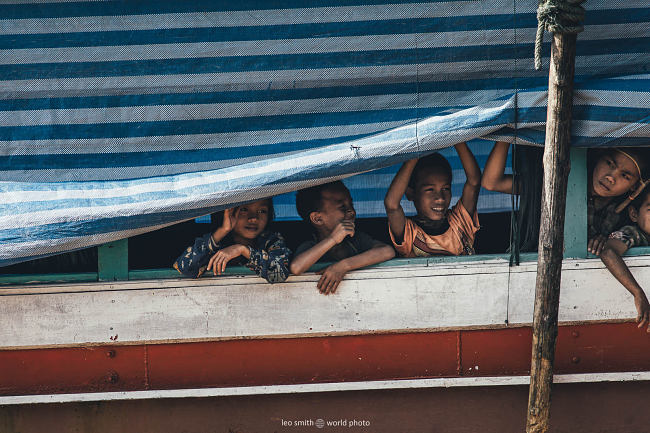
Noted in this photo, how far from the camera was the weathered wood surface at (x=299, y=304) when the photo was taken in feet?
9.79

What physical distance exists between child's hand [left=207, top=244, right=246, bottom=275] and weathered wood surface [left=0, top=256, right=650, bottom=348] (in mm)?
76

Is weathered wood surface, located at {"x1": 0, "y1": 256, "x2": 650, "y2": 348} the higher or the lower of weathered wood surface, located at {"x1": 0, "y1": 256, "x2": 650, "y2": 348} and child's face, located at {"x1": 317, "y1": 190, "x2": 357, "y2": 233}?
the lower

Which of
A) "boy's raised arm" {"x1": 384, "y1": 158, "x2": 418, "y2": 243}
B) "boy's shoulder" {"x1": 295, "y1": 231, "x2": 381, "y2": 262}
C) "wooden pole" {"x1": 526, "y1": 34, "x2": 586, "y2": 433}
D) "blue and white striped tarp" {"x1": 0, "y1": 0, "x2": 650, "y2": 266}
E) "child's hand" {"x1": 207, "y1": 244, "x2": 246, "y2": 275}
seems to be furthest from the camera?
"boy's shoulder" {"x1": 295, "y1": 231, "x2": 381, "y2": 262}

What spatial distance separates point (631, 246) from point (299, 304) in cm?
159

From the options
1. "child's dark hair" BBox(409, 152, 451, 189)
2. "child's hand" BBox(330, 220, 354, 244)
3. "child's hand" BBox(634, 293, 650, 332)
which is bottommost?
"child's hand" BBox(634, 293, 650, 332)

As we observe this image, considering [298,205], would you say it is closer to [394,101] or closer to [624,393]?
[394,101]

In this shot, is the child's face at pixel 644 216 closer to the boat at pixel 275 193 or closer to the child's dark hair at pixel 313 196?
the boat at pixel 275 193

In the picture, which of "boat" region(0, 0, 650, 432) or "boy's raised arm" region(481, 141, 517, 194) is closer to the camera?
"boat" region(0, 0, 650, 432)

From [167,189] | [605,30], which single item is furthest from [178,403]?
[605,30]

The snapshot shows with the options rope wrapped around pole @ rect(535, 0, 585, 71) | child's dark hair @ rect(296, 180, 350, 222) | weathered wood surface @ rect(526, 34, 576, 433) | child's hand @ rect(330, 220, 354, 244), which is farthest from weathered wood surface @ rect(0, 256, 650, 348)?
rope wrapped around pole @ rect(535, 0, 585, 71)

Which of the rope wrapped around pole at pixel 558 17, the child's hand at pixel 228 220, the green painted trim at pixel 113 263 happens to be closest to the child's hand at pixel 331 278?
the child's hand at pixel 228 220

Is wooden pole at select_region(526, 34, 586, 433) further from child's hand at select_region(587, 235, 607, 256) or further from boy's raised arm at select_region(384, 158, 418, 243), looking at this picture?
boy's raised arm at select_region(384, 158, 418, 243)

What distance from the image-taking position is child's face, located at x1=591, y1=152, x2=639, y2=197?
3.09 meters

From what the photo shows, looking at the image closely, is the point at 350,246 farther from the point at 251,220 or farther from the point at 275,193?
the point at 275,193
